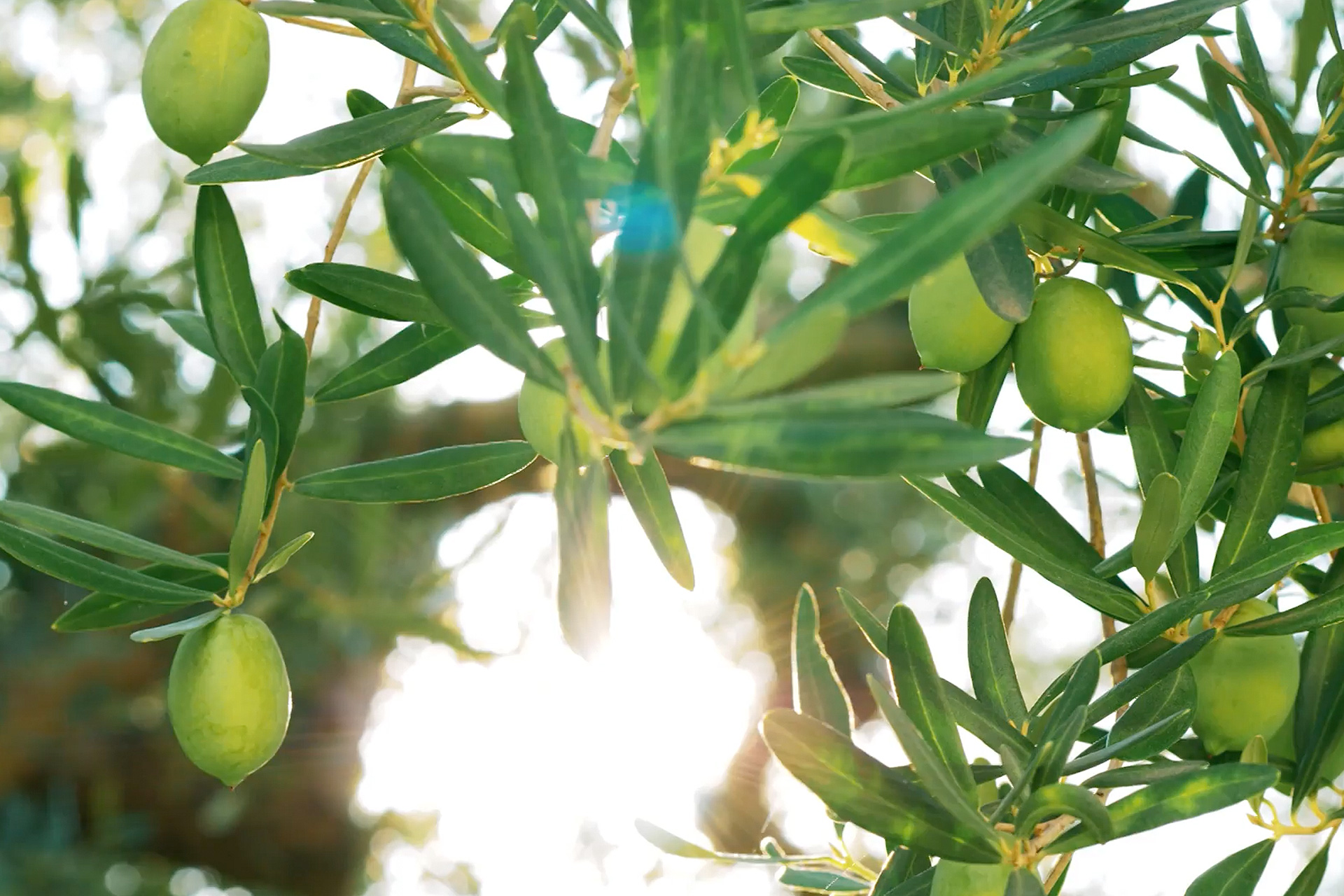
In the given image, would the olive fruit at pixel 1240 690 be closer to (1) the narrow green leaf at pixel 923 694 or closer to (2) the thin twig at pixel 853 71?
(1) the narrow green leaf at pixel 923 694

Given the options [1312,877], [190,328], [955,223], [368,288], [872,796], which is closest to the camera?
[955,223]

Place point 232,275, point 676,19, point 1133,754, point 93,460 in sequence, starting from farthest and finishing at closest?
point 93,460 < point 232,275 < point 1133,754 < point 676,19

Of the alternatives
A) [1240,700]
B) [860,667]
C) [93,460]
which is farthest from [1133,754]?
[860,667]

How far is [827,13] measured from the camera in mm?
529

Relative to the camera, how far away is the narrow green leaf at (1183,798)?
1.80 feet

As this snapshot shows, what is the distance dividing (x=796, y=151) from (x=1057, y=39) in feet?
1.14

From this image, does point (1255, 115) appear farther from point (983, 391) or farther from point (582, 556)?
point (582, 556)

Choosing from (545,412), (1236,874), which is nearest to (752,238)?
(545,412)

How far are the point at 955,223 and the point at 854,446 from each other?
2.9 inches

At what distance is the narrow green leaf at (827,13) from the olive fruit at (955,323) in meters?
0.24

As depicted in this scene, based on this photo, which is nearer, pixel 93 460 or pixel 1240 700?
pixel 1240 700

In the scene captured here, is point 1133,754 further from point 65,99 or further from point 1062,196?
point 65,99

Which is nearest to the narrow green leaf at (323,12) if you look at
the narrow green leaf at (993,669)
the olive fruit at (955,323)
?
the olive fruit at (955,323)

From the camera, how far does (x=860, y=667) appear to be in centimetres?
388
